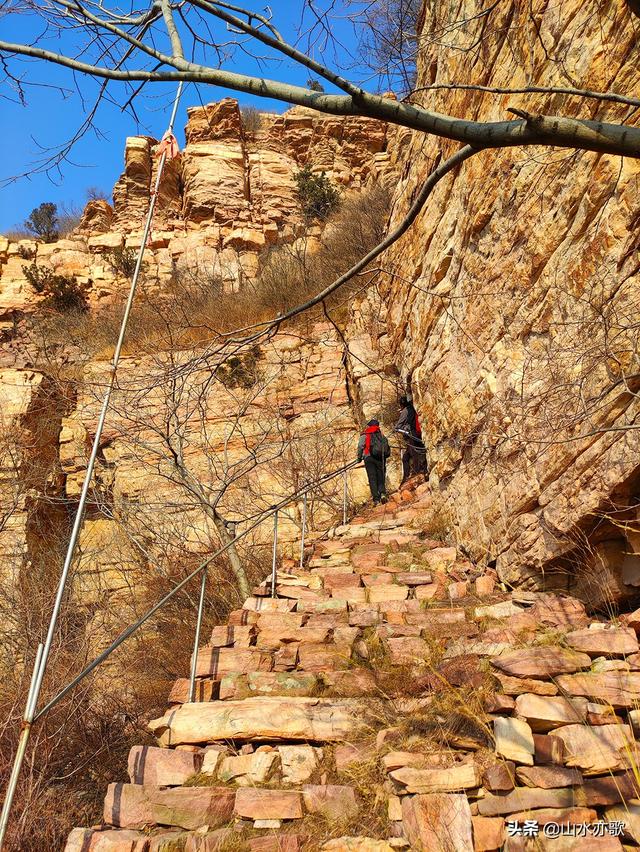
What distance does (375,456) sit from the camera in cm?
966

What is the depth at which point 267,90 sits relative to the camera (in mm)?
2514

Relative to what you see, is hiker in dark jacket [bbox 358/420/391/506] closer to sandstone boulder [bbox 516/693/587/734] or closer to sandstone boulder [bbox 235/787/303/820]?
sandstone boulder [bbox 516/693/587/734]

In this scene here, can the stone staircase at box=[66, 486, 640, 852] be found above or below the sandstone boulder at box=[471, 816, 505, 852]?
above

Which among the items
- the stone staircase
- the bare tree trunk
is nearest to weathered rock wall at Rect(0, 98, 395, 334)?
the bare tree trunk

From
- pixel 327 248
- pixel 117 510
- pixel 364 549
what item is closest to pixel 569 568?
pixel 364 549

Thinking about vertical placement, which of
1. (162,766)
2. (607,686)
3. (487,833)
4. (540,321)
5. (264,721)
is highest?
(540,321)

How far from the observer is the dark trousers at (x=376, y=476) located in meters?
9.71

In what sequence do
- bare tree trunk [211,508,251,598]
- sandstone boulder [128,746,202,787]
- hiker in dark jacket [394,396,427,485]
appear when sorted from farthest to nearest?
hiker in dark jacket [394,396,427,485] < bare tree trunk [211,508,251,598] < sandstone boulder [128,746,202,787]

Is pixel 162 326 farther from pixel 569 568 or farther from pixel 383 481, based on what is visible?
pixel 569 568

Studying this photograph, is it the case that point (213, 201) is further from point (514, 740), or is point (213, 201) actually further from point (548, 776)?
→ point (548, 776)

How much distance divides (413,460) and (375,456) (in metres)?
1.29

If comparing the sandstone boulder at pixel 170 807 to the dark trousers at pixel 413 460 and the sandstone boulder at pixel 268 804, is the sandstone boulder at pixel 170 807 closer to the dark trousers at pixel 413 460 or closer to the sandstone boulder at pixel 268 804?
the sandstone boulder at pixel 268 804

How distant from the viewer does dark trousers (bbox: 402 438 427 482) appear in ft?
Answer: 34.0

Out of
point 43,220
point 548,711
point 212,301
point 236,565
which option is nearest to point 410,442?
point 236,565
